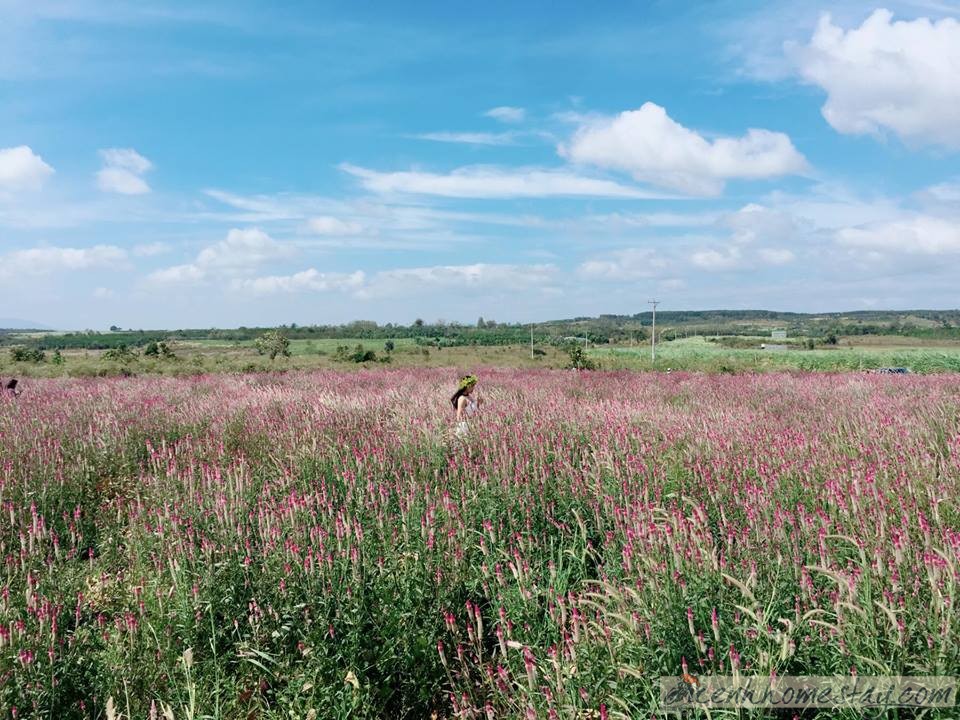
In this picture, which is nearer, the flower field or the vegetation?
the flower field

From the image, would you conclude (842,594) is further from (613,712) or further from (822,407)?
(822,407)

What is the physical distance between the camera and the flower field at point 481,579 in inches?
91.6

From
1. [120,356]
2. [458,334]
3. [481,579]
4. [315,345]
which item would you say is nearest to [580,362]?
[120,356]

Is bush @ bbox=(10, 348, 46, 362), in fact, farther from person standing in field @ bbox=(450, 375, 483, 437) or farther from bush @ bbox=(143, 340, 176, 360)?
person standing in field @ bbox=(450, 375, 483, 437)

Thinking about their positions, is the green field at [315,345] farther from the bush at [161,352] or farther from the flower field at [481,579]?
the flower field at [481,579]

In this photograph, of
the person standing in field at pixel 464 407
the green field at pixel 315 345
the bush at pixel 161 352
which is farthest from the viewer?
the green field at pixel 315 345

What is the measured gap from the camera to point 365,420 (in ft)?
25.0

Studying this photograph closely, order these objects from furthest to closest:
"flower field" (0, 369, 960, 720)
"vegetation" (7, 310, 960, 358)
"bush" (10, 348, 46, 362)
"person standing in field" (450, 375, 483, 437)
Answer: "vegetation" (7, 310, 960, 358) < "bush" (10, 348, 46, 362) < "person standing in field" (450, 375, 483, 437) < "flower field" (0, 369, 960, 720)

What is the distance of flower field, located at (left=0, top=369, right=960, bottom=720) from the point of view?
2.33m

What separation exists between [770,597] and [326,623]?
6.83ft

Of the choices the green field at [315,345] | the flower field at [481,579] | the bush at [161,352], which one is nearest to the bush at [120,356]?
the bush at [161,352]

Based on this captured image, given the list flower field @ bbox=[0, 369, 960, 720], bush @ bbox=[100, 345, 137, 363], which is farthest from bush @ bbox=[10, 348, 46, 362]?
flower field @ bbox=[0, 369, 960, 720]

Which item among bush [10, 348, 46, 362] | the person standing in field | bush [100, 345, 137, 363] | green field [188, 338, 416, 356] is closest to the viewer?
the person standing in field

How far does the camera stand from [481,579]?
3357 mm
